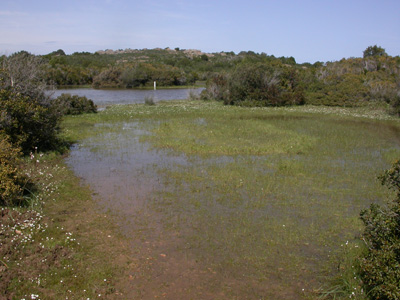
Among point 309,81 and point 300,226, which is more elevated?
point 309,81

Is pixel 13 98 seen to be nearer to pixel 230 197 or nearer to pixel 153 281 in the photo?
pixel 230 197

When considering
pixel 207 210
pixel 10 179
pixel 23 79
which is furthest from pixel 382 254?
pixel 23 79

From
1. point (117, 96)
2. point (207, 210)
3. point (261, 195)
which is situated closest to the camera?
point (207, 210)

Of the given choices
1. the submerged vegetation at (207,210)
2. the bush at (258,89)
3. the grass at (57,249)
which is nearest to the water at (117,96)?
the bush at (258,89)

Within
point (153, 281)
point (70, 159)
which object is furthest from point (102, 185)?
point (153, 281)

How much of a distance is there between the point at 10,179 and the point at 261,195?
5.89 metres

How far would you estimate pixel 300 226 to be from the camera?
24.4 ft

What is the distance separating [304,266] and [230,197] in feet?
10.9

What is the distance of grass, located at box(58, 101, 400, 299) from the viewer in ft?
19.2

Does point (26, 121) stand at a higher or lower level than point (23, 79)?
lower

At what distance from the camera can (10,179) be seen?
7.46 metres

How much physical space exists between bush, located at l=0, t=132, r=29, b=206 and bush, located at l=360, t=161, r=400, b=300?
671cm

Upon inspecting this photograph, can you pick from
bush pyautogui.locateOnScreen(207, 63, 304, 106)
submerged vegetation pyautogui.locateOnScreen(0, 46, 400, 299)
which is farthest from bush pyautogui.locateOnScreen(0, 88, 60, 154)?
bush pyautogui.locateOnScreen(207, 63, 304, 106)

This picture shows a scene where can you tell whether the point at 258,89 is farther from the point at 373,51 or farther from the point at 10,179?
the point at 373,51
